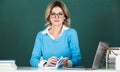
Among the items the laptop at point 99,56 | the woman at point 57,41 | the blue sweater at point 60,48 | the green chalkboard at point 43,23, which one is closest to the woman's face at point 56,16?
the woman at point 57,41

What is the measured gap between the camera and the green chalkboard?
13.1ft

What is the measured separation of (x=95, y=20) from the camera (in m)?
4.01

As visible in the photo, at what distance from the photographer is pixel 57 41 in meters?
3.15

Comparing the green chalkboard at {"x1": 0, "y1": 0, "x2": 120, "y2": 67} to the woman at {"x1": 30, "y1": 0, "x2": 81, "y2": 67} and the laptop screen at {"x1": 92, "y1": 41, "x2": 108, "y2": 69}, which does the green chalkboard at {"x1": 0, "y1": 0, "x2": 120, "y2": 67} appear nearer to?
the woman at {"x1": 30, "y1": 0, "x2": 81, "y2": 67}

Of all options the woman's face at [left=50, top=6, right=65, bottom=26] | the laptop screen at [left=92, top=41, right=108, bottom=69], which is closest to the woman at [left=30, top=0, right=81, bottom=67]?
the woman's face at [left=50, top=6, right=65, bottom=26]

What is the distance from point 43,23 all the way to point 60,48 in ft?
3.44

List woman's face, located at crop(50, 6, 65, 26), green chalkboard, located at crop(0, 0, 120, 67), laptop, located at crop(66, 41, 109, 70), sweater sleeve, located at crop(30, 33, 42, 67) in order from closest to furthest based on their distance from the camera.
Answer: laptop, located at crop(66, 41, 109, 70) < sweater sleeve, located at crop(30, 33, 42, 67) < woman's face, located at crop(50, 6, 65, 26) < green chalkboard, located at crop(0, 0, 120, 67)

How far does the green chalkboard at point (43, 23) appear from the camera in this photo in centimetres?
401

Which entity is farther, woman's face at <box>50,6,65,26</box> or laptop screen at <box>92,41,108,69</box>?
woman's face at <box>50,6,65,26</box>

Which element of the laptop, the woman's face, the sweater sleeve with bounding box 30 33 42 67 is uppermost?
the woman's face

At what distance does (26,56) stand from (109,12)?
1402mm

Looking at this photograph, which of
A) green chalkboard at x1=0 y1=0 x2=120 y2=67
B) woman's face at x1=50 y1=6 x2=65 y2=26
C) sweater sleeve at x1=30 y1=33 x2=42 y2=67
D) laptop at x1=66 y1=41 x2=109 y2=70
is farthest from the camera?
green chalkboard at x1=0 y1=0 x2=120 y2=67

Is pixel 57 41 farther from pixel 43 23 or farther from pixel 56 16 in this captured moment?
pixel 43 23

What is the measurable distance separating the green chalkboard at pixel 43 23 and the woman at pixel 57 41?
79cm
